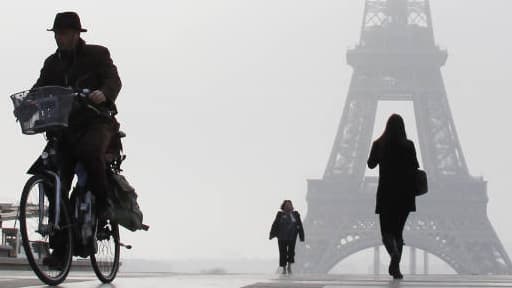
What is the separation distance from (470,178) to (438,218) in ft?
10.2

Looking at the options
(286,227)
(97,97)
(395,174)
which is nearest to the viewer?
(97,97)

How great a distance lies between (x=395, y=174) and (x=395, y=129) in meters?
0.44

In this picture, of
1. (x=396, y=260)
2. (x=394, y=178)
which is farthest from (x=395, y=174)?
(x=396, y=260)

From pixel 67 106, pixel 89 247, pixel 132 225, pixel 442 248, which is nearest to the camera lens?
pixel 67 106

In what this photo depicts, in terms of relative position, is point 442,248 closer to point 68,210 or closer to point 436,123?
point 436,123

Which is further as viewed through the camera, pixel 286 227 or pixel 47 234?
pixel 286 227

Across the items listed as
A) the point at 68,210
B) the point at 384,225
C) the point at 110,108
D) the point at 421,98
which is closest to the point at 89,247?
the point at 68,210

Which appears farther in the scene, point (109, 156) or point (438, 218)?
point (438, 218)

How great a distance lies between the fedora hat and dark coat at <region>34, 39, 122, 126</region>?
0.22 metres

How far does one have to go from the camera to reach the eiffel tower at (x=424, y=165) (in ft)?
208

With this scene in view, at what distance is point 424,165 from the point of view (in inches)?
2785

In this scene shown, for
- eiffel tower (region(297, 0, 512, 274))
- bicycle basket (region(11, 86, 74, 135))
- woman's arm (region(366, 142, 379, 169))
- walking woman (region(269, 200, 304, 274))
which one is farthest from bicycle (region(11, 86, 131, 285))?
eiffel tower (region(297, 0, 512, 274))

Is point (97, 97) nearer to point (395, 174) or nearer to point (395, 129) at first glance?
point (395, 129)

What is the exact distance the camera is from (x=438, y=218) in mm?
67438
